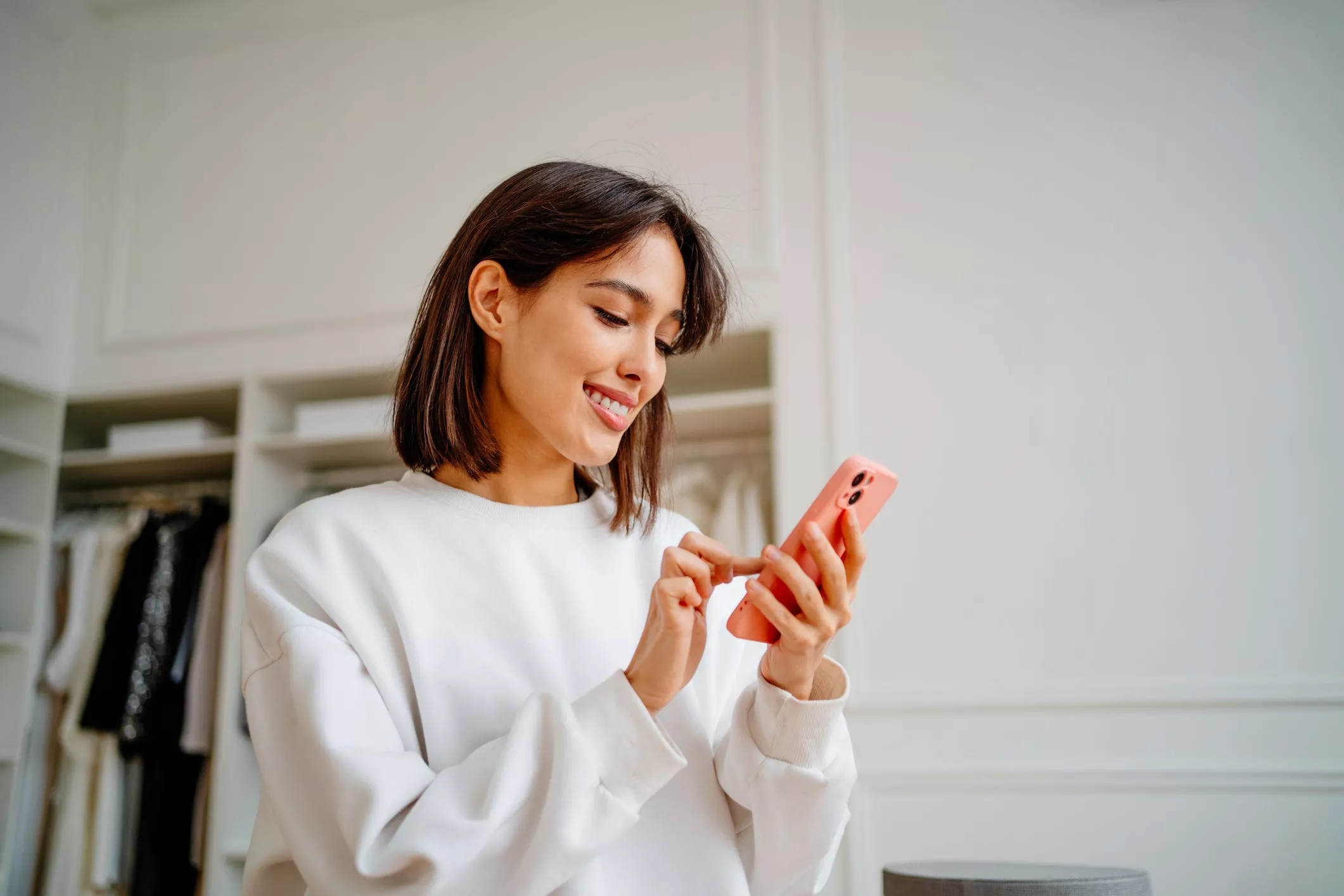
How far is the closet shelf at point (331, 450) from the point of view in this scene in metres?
3.17

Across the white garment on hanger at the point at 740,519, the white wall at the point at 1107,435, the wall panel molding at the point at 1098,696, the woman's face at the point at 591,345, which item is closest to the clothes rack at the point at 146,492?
the white garment on hanger at the point at 740,519

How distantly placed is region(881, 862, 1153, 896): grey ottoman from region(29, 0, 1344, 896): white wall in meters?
0.61

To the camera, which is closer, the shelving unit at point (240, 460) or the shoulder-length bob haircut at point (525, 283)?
the shoulder-length bob haircut at point (525, 283)

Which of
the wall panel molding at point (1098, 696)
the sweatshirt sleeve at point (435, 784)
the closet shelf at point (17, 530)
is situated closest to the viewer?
the sweatshirt sleeve at point (435, 784)

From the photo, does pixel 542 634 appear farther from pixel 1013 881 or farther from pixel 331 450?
pixel 331 450

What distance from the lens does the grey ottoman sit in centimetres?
175

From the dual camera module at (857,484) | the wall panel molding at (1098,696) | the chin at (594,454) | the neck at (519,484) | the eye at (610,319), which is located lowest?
the wall panel molding at (1098,696)

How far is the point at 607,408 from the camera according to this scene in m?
1.12

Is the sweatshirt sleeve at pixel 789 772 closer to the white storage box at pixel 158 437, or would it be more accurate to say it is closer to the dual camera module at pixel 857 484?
the dual camera module at pixel 857 484

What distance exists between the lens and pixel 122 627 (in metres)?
3.21

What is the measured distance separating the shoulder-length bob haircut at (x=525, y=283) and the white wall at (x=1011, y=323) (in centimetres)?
160

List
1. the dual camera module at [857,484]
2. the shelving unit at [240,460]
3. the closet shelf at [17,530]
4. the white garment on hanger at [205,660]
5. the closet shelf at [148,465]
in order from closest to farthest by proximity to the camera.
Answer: the dual camera module at [857,484], the shelving unit at [240,460], the white garment on hanger at [205,660], the closet shelf at [17,530], the closet shelf at [148,465]

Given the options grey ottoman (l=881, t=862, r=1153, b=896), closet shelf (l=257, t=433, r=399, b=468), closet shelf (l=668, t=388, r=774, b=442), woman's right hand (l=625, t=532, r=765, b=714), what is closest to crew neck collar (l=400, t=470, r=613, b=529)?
woman's right hand (l=625, t=532, r=765, b=714)

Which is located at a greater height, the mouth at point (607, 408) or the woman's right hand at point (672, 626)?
the mouth at point (607, 408)
